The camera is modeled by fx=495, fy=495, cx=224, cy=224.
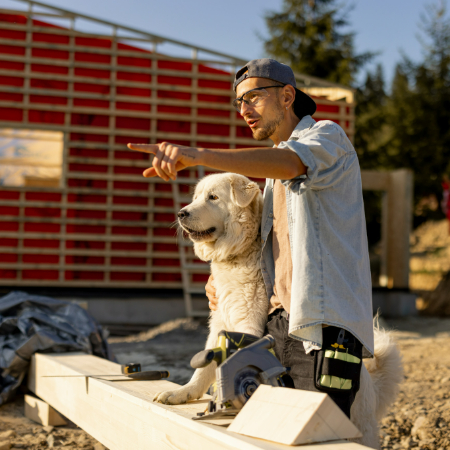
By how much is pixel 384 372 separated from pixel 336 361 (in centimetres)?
83

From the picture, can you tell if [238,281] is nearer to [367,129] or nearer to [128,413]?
[128,413]

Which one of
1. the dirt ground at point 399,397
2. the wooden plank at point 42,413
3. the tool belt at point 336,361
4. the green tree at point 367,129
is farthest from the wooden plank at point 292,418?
the green tree at point 367,129

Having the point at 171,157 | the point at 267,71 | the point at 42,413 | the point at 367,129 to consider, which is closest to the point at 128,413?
the point at 171,157

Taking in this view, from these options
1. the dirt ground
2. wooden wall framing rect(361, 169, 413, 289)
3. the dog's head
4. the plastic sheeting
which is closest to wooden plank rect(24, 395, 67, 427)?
the dirt ground

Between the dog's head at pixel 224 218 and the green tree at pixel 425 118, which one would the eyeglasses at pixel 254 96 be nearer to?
the dog's head at pixel 224 218

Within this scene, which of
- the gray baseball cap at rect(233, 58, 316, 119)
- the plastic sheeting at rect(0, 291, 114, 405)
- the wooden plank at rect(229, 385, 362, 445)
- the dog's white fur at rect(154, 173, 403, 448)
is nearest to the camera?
the wooden plank at rect(229, 385, 362, 445)

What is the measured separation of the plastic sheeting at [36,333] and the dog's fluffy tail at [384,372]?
8.23 ft

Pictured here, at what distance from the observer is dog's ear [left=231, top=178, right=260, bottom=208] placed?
2346 mm

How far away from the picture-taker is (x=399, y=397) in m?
4.25

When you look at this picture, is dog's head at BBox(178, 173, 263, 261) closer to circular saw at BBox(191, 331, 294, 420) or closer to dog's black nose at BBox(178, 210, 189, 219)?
dog's black nose at BBox(178, 210, 189, 219)

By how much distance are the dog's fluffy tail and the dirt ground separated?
0.39 metres

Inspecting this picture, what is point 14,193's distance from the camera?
27.5 feet

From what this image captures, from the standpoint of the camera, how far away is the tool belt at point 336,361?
181 centimetres

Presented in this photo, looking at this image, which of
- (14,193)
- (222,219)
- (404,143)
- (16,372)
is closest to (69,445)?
(16,372)
